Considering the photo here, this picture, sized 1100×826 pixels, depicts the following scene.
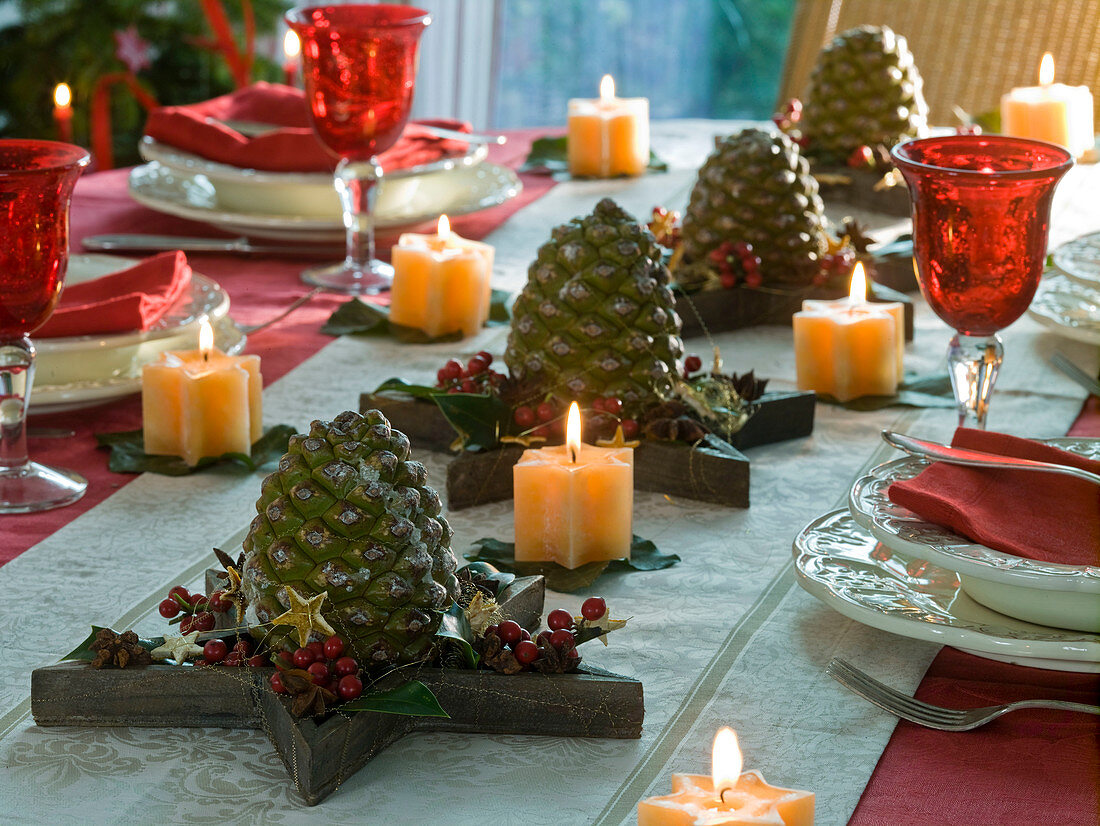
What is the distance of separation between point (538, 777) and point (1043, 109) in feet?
5.46

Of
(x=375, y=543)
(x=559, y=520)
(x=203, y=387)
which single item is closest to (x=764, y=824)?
(x=375, y=543)

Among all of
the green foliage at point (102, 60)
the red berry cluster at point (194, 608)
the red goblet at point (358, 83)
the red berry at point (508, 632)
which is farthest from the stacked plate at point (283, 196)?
the green foliage at point (102, 60)

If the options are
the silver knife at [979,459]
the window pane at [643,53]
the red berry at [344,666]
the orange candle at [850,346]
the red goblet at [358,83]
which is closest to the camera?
the red berry at [344,666]

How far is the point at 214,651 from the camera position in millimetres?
771

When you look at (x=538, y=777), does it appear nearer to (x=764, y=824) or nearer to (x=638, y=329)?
(x=764, y=824)

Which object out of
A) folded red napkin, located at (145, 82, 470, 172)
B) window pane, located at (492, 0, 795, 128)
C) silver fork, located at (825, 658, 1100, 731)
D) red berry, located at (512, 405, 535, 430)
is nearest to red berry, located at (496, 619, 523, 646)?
silver fork, located at (825, 658, 1100, 731)

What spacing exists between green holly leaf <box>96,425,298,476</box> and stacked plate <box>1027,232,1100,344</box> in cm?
83

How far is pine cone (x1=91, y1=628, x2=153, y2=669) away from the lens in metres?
0.78

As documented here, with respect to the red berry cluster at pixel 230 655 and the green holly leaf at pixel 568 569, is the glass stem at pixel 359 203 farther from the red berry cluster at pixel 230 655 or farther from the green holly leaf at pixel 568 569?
the red berry cluster at pixel 230 655

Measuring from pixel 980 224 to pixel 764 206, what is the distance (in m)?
0.55

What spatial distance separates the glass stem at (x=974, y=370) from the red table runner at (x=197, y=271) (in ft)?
2.34

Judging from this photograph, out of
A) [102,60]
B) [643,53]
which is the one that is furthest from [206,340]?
[643,53]

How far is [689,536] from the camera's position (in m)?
1.08

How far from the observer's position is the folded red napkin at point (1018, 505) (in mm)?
827
